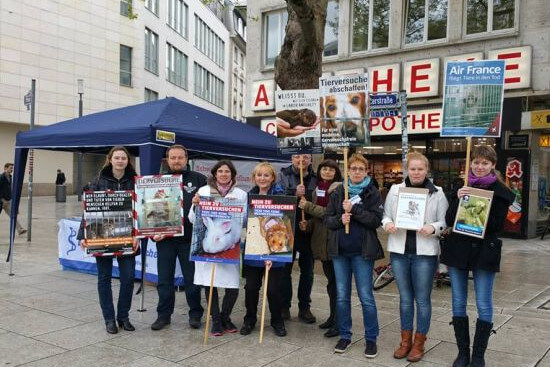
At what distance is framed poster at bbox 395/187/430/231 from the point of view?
13.8 feet

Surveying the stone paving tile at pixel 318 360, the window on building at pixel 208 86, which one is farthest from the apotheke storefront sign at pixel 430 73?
the window on building at pixel 208 86

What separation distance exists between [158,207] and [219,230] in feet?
2.47

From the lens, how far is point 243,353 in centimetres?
455

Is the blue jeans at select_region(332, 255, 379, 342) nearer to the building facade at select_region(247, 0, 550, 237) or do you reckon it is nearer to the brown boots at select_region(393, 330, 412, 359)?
the brown boots at select_region(393, 330, 412, 359)

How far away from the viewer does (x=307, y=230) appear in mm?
5250

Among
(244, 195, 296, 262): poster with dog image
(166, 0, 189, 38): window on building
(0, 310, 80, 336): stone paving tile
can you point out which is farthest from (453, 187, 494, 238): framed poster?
(166, 0, 189, 38): window on building

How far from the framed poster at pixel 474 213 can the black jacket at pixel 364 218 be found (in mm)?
697

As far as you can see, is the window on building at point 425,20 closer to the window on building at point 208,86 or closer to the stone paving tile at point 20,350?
the stone paving tile at point 20,350

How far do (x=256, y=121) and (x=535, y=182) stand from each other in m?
8.60

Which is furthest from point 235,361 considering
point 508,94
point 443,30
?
point 443,30

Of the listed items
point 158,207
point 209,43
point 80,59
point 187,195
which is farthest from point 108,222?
point 209,43

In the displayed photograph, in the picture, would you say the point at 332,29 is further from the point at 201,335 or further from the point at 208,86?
the point at 208,86

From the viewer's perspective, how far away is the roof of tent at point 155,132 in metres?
6.49

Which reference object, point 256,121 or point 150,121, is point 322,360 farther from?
point 256,121
